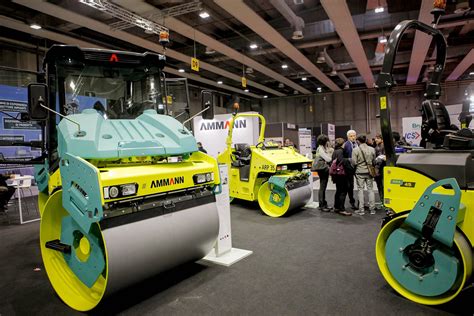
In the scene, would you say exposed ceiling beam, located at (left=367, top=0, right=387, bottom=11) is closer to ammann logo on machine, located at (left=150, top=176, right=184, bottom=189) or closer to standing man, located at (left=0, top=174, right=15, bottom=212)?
ammann logo on machine, located at (left=150, top=176, right=184, bottom=189)

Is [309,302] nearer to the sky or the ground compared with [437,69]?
nearer to the ground

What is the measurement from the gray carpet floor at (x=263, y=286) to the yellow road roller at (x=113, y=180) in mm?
349

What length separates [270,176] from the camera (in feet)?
21.9

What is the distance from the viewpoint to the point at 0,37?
29.3ft

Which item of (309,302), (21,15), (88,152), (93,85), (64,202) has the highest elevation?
(21,15)

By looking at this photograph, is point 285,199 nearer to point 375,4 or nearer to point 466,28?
point 375,4

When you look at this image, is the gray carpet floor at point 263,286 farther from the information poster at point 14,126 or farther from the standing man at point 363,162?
the information poster at point 14,126

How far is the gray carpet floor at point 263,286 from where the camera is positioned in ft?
9.45

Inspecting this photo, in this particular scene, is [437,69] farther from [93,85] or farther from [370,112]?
[370,112]

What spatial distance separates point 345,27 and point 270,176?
463 cm

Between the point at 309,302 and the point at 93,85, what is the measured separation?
3295 millimetres

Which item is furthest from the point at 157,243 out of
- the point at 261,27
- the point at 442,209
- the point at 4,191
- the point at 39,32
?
the point at 39,32

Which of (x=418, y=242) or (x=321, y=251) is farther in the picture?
(x=321, y=251)

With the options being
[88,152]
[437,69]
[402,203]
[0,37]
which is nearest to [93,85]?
[88,152]
